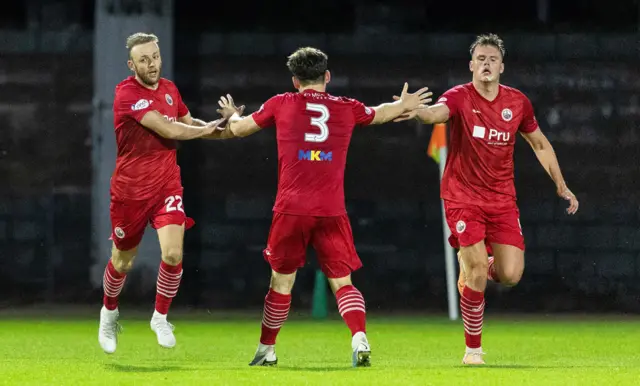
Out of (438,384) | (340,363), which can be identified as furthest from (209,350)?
(438,384)

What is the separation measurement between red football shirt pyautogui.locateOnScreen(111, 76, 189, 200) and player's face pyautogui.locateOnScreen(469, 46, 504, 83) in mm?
2037

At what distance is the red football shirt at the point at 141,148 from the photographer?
10430 millimetres

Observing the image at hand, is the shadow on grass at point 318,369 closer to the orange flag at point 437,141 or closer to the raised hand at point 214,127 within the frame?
the raised hand at point 214,127

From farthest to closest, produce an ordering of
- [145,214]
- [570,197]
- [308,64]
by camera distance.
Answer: [145,214] < [570,197] < [308,64]

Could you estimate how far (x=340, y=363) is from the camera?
34.7 feet

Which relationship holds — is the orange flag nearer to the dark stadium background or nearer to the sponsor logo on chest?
the dark stadium background

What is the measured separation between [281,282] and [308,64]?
52.2 inches

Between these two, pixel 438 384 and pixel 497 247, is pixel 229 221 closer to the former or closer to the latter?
pixel 497 247

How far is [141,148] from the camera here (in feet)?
34.5

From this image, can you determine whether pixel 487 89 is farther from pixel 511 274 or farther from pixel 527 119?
pixel 511 274

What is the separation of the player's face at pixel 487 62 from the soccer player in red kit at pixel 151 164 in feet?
5.58

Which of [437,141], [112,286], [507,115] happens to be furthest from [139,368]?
[437,141]

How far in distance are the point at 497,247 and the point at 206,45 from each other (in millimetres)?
7307

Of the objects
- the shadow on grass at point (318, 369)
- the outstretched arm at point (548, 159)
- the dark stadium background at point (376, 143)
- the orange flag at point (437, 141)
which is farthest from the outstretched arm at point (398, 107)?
the dark stadium background at point (376, 143)
